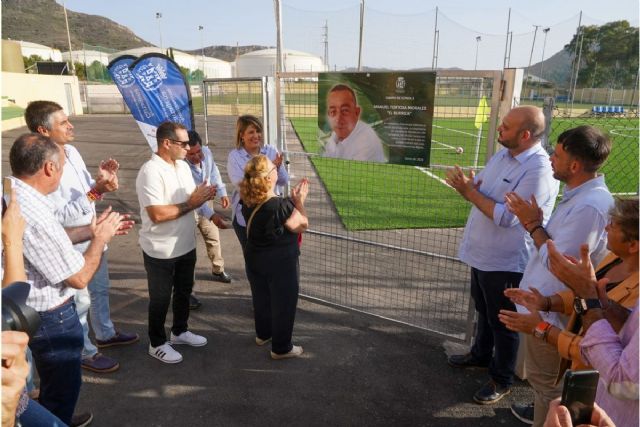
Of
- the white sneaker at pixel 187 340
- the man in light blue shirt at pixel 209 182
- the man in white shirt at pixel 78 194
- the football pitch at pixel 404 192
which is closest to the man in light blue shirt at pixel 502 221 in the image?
the man in light blue shirt at pixel 209 182

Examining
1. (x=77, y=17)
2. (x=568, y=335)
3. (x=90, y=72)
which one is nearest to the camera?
(x=568, y=335)

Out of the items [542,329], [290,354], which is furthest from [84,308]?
[542,329]

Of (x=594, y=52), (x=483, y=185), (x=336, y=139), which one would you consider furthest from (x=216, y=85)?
(x=594, y=52)

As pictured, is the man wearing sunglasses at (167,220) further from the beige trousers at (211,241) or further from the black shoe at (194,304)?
the beige trousers at (211,241)

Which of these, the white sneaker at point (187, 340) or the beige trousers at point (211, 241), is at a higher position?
the beige trousers at point (211, 241)

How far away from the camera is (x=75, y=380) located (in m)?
2.78

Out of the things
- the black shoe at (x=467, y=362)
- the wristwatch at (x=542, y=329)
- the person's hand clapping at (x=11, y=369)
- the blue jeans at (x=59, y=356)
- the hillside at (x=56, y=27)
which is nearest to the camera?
the person's hand clapping at (x=11, y=369)

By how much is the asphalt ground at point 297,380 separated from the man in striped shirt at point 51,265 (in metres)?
A: 0.71

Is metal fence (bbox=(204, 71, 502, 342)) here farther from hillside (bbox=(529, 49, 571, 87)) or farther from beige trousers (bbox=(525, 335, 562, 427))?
hillside (bbox=(529, 49, 571, 87))

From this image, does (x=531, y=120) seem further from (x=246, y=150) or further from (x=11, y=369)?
(x=11, y=369)

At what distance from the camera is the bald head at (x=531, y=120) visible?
2994 millimetres

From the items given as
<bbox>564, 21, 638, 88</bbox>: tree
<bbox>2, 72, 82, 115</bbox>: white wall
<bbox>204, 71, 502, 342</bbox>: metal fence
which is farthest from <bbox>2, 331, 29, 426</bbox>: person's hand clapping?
<bbox>564, 21, 638, 88</bbox>: tree

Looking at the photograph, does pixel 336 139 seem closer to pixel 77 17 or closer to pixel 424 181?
pixel 424 181

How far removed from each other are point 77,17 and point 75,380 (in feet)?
598
